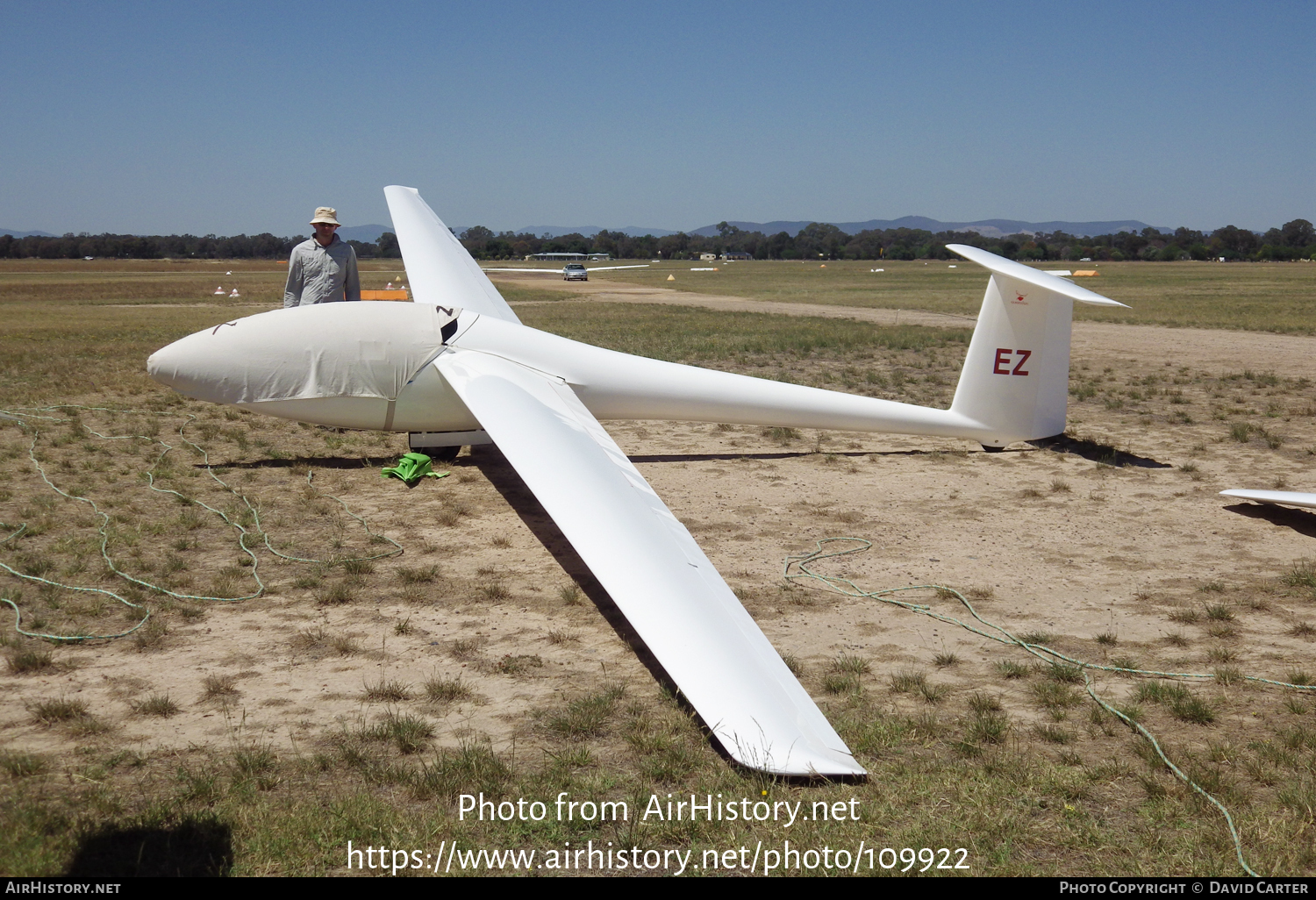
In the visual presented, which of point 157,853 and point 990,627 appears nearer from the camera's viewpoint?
point 157,853

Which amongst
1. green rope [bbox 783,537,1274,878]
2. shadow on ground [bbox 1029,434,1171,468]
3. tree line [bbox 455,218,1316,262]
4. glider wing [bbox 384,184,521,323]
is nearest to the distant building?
tree line [bbox 455,218,1316,262]

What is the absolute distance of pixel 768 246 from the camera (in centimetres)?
16675

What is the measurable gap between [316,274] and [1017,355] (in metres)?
8.01

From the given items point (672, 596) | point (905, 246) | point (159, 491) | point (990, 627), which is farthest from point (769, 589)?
point (905, 246)

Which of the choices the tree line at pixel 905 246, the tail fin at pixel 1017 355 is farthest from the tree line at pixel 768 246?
the tail fin at pixel 1017 355

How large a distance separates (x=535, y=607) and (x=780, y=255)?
16147cm

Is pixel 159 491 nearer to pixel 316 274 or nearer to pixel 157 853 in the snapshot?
pixel 316 274

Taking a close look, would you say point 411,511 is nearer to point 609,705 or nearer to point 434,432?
point 434,432

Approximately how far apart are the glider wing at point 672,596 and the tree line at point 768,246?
112189 millimetres

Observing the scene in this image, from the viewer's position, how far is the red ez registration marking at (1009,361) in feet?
32.9

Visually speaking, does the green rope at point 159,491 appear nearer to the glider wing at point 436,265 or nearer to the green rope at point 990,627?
the green rope at point 990,627

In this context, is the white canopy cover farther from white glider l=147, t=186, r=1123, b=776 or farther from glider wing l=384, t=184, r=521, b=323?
glider wing l=384, t=184, r=521, b=323

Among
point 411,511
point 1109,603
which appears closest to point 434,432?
point 411,511

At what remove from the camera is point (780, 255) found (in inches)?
6373
